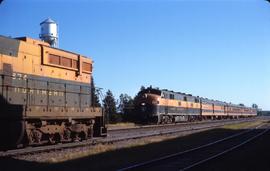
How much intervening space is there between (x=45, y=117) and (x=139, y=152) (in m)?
4.01

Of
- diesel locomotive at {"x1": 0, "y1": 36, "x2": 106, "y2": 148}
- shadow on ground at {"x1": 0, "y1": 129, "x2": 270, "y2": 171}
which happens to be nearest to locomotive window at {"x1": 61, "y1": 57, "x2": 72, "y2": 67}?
diesel locomotive at {"x1": 0, "y1": 36, "x2": 106, "y2": 148}

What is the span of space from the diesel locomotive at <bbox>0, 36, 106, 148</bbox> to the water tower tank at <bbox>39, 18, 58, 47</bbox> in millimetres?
5498

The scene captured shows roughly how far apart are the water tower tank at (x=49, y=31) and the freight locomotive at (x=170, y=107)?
17357mm

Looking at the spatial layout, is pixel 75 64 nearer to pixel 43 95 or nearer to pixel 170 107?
pixel 43 95

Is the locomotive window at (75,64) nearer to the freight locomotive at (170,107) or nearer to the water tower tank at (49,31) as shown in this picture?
the water tower tank at (49,31)

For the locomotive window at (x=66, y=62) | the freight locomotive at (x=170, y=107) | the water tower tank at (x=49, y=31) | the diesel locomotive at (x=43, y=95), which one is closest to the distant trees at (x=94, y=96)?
the diesel locomotive at (x=43, y=95)

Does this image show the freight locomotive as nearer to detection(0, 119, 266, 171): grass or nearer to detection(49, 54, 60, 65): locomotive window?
detection(49, 54, 60, 65): locomotive window

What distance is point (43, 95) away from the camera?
18.7 m

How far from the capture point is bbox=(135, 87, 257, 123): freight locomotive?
4422 cm

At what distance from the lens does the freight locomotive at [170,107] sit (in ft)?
145

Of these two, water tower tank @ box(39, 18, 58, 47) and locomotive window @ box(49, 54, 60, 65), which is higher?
water tower tank @ box(39, 18, 58, 47)

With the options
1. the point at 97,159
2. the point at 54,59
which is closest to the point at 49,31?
the point at 54,59

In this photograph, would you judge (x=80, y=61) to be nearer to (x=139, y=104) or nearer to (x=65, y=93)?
(x=65, y=93)

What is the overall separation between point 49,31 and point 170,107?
2345 centimetres
